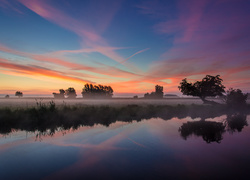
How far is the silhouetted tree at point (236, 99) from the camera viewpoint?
126 ft

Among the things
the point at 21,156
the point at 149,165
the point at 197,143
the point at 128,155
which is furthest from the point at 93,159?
the point at 197,143

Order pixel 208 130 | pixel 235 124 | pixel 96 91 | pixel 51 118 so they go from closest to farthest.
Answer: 1. pixel 208 130
2. pixel 51 118
3. pixel 235 124
4. pixel 96 91

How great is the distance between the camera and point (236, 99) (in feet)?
127

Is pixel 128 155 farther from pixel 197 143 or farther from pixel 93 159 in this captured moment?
pixel 197 143

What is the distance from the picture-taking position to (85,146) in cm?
968

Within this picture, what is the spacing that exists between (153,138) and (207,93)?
37956mm

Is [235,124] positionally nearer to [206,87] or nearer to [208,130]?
[208,130]

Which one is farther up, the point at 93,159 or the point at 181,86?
the point at 181,86

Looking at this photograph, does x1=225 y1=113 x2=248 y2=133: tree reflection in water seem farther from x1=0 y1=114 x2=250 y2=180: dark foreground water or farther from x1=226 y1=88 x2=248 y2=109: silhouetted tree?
x1=226 y1=88 x2=248 y2=109: silhouetted tree

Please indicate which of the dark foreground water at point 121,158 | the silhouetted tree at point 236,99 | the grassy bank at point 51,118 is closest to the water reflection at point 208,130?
the dark foreground water at point 121,158

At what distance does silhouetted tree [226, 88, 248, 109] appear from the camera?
38.3 meters

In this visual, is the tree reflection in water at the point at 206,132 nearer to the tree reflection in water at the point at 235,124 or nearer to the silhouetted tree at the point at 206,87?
the tree reflection in water at the point at 235,124

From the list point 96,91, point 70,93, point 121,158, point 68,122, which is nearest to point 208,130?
point 121,158

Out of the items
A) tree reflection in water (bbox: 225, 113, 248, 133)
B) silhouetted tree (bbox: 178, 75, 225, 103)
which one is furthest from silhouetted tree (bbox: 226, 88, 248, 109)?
tree reflection in water (bbox: 225, 113, 248, 133)
